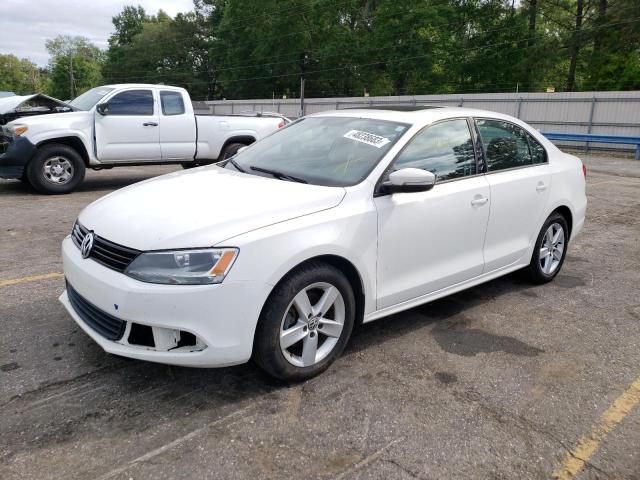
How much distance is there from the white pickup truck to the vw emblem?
6.22 m

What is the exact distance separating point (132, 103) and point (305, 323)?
756 centimetres

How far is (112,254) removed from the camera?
9.52ft

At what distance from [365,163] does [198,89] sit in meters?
74.5

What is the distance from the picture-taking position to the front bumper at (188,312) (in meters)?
2.67

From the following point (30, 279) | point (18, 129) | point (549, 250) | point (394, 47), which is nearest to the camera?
point (30, 279)

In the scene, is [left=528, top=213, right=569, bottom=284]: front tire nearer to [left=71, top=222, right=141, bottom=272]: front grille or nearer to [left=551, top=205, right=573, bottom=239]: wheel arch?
[left=551, top=205, right=573, bottom=239]: wheel arch

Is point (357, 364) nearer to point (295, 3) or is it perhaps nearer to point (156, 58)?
point (295, 3)

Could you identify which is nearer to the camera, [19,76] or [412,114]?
[412,114]

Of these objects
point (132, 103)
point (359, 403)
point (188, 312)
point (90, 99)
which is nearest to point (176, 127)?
point (132, 103)

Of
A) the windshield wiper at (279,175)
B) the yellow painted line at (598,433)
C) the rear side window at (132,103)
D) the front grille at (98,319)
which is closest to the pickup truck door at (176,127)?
the rear side window at (132,103)

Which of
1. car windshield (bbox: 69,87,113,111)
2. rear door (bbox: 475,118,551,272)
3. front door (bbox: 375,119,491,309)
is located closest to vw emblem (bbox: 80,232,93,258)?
front door (bbox: 375,119,491,309)

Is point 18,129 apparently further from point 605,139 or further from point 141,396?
point 605,139

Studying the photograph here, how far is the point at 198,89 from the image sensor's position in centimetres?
7331

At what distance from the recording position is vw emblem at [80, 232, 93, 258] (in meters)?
3.03
